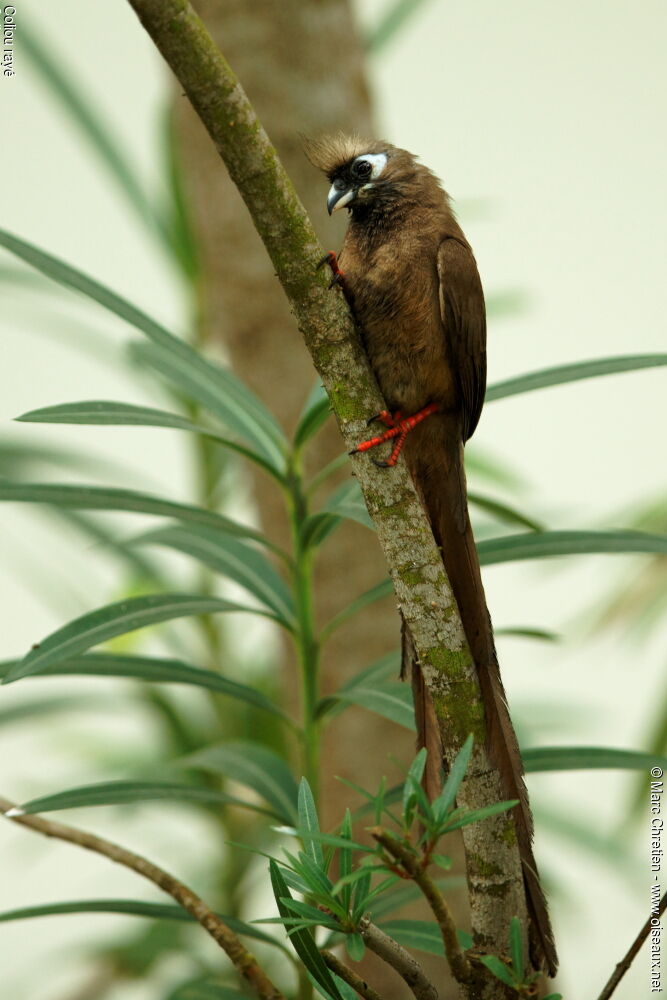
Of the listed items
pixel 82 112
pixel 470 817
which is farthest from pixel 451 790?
pixel 82 112

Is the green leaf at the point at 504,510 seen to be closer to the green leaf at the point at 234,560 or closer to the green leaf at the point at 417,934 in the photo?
the green leaf at the point at 234,560

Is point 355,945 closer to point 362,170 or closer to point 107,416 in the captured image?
point 107,416

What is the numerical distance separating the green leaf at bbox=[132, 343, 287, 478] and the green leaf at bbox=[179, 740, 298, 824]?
414mm

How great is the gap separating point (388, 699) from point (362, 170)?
878 millimetres

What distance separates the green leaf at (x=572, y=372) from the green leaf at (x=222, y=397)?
31 cm

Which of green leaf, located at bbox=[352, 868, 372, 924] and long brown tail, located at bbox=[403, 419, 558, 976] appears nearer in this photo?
green leaf, located at bbox=[352, 868, 372, 924]

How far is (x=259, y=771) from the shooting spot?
1.41m

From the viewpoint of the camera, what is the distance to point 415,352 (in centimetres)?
149

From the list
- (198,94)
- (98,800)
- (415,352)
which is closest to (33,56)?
(415,352)

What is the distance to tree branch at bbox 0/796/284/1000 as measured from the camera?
40.5 inches

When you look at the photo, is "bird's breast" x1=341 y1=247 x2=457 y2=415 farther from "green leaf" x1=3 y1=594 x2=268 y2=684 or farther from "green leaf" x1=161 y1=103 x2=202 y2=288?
"green leaf" x1=161 y1=103 x2=202 y2=288

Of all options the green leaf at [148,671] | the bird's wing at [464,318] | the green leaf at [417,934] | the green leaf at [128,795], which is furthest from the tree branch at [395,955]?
the bird's wing at [464,318]

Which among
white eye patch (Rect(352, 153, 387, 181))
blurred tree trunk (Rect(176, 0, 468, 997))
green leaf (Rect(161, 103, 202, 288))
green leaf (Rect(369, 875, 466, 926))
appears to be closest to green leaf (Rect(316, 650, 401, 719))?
green leaf (Rect(369, 875, 466, 926))

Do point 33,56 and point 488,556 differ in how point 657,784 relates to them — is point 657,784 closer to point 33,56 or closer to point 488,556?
point 488,556
